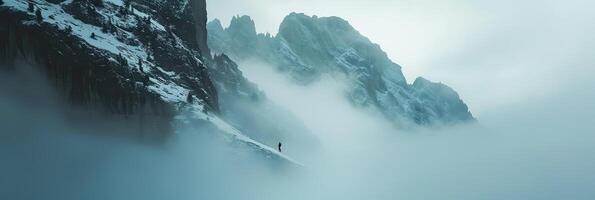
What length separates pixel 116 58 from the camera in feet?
426

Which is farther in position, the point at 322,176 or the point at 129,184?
the point at 322,176

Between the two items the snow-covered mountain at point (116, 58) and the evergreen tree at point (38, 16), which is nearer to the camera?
the snow-covered mountain at point (116, 58)

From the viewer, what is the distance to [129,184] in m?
134

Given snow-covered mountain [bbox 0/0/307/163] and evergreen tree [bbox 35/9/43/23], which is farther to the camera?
evergreen tree [bbox 35/9/43/23]

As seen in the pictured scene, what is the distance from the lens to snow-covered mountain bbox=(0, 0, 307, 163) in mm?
120700

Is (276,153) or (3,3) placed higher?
(3,3)

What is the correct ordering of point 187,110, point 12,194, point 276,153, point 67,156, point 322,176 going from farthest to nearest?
point 322,176 < point 276,153 < point 187,110 < point 67,156 < point 12,194

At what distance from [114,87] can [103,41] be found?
29.6ft

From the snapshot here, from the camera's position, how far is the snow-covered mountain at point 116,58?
121m

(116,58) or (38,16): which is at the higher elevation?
(38,16)

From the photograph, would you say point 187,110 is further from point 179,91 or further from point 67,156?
point 67,156

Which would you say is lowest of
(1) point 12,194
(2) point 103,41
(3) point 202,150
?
(1) point 12,194

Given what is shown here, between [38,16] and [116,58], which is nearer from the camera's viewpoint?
[38,16]

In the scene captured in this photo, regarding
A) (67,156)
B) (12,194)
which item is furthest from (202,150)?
(12,194)
